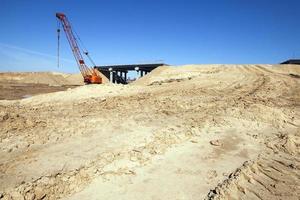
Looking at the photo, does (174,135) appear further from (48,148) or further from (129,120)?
(48,148)

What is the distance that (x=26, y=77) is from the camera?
76.8 m

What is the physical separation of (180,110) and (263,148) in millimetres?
5079

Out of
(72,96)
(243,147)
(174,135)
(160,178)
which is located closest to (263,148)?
(243,147)

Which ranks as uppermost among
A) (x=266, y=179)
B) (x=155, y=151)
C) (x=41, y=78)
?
(x=41, y=78)

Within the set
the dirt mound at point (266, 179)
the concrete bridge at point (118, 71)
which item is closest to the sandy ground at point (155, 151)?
the dirt mound at point (266, 179)

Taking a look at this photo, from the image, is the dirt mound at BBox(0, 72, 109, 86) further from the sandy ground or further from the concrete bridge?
the sandy ground

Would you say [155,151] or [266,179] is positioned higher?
[155,151]

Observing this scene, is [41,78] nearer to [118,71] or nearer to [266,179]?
[118,71]

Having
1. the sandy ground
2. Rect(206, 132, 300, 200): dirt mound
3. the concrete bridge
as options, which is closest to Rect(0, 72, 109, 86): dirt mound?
the concrete bridge

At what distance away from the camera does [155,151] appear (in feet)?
29.9

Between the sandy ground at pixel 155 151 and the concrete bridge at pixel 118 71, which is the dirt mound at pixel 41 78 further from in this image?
the sandy ground at pixel 155 151

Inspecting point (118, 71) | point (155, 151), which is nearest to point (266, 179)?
point (155, 151)

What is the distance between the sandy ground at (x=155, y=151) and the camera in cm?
683

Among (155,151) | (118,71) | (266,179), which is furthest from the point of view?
(118,71)
